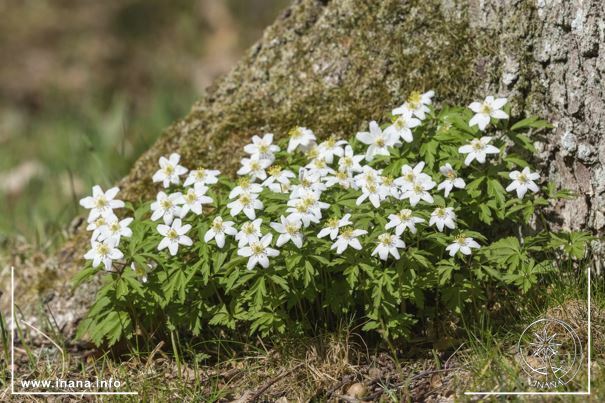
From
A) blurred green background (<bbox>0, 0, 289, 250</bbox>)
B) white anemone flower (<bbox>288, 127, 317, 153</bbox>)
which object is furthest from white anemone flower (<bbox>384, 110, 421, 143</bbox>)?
blurred green background (<bbox>0, 0, 289, 250</bbox>)

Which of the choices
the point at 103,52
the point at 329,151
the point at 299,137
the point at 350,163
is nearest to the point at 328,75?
the point at 299,137

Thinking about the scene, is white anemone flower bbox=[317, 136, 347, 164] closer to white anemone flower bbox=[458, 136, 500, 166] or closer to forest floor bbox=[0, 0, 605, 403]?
white anemone flower bbox=[458, 136, 500, 166]

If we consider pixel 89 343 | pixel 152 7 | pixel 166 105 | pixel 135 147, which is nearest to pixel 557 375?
pixel 89 343

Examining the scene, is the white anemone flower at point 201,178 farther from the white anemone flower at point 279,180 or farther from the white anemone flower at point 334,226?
the white anemone flower at point 334,226

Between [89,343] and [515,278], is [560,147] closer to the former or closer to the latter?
[515,278]

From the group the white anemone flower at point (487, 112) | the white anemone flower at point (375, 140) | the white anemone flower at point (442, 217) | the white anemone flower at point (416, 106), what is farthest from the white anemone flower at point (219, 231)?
the white anemone flower at point (487, 112)
